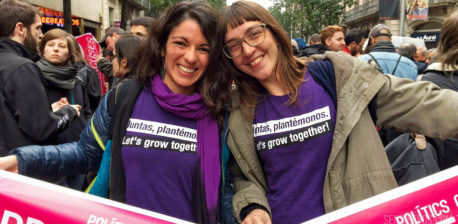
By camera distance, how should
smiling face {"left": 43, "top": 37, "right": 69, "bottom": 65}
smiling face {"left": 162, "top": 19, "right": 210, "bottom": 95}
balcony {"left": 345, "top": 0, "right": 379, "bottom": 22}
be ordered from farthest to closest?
balcony {"left": 345, "top": 0, "right": 379, "bottom": 22}, smiling face {"left": 43, "top": 37, "right": 69, "bottom": 65}, smiling face {"left": 162, "top": 19, "right": 210, "bottom": 95}

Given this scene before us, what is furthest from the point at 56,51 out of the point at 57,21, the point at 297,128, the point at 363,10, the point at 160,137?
the point at 363,10

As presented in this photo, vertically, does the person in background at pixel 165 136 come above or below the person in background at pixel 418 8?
below

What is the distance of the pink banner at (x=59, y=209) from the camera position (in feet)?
4.84

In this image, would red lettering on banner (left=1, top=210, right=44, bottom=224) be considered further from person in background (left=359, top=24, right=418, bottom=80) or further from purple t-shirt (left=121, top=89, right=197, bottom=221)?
person in background (left=359, top=24, right=418, bottom=80)

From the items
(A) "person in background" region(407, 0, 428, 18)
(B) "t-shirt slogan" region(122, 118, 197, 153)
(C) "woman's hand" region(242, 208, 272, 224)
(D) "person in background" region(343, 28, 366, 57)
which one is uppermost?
(A) "person in background" region(407, 0, 428, 18)

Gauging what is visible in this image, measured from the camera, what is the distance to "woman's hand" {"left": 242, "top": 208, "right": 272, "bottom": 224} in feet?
5.79

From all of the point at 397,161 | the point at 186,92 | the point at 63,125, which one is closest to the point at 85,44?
the point at 63,125

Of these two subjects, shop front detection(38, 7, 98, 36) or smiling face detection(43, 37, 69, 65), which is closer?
smiling face detection(43, 37, 69, 65)

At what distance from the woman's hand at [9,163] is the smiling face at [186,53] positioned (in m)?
0.84

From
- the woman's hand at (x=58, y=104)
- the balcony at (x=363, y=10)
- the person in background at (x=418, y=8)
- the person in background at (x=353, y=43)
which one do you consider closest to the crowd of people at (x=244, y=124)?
the woman's hand at (x=58, y=104)

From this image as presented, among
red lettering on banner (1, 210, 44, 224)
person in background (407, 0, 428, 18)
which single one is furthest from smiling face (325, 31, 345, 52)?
person in background (407, 0, 428, 18)

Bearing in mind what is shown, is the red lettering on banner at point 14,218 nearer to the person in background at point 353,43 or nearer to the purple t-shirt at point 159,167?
the purple t-shirt at point 159,167

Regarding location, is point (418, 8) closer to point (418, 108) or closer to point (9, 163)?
point (418, 108)

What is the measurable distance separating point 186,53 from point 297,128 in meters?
0.67
